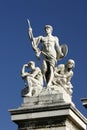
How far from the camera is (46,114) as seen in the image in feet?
60.7

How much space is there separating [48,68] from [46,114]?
7.32 ft

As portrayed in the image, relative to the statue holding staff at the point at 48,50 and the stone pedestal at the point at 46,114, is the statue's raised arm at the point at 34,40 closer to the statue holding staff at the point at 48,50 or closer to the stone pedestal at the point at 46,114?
the statue holding staff at the point at 48,50

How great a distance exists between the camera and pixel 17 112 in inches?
744

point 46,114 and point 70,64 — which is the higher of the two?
point 70,64

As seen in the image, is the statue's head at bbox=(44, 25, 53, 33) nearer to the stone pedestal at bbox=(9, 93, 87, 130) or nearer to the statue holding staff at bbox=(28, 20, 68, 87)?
the statue holding staff at bbox=(28, 20, 68, 87)

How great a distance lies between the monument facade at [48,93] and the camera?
1847cm

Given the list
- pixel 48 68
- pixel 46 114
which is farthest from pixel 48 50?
pixel 46 114

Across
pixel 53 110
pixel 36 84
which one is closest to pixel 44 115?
pixel 53 110

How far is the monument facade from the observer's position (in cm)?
1847

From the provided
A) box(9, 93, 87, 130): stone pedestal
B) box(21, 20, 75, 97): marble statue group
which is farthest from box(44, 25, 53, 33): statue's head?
box(9, 93, 87, 130): stone pedestal

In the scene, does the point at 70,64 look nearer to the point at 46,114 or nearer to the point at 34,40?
the point at 34,40

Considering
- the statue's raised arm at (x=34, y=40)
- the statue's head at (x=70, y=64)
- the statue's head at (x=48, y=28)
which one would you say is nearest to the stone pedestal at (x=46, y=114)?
the statue's head at (x=70, y=64)

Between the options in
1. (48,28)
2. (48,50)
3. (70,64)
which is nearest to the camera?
(70,64)

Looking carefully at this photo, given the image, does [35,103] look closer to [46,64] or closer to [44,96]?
[44,96]
